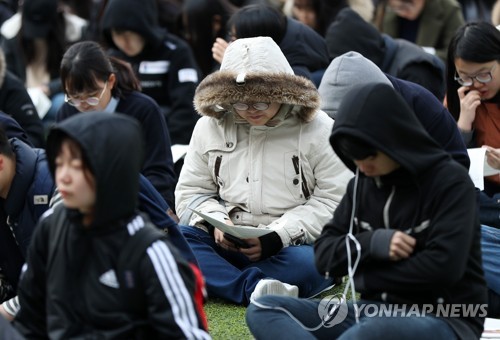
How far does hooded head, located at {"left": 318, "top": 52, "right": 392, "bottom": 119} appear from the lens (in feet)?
16.0

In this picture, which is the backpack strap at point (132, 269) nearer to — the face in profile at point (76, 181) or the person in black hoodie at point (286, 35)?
the face in profile at point (76, 181)

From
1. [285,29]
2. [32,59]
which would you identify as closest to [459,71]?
[285,29]

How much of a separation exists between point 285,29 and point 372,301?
2.99 meters

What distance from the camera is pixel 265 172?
4934 millimetres

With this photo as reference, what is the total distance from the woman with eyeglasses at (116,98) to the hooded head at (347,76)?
109 cm

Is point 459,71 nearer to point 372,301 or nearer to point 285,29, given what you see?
point 285,29

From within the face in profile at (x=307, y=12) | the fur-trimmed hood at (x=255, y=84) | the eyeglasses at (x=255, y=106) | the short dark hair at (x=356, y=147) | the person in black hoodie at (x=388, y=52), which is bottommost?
the face in profile at (x=307, y=12)

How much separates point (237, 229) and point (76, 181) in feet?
5.02

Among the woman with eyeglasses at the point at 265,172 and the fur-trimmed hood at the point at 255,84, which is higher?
the fur-trimmed hood at the point at 255,84

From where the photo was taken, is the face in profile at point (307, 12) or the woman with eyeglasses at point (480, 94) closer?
the woman with eyeglasses at point (480, 94)

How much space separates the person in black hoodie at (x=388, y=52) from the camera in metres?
6.40

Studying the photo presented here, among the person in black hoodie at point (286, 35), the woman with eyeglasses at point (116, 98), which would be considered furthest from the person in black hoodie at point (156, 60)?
the woman with eyeglasses at point (116, 98)

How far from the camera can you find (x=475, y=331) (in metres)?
3.61

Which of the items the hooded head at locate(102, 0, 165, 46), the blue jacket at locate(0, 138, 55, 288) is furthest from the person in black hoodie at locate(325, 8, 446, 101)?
the blue jacket at locate(0, 138, 55, 288)
